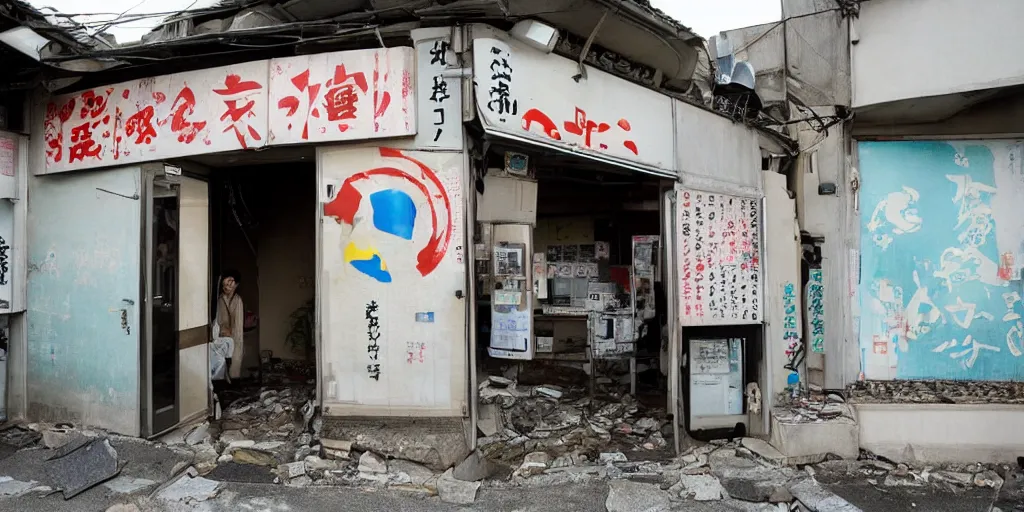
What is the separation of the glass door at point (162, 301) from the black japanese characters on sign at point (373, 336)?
2568mm

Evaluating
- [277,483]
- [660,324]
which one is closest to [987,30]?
[660,324]

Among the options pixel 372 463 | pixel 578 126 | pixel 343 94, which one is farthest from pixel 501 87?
pixel 372 463

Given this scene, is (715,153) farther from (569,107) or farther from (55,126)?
(55,126)

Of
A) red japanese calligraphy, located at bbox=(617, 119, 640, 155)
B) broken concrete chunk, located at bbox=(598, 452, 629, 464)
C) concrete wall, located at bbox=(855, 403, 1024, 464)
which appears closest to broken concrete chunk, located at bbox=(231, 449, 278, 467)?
broken concrete chunk, located at bbox=(598, 452, 629, 464)

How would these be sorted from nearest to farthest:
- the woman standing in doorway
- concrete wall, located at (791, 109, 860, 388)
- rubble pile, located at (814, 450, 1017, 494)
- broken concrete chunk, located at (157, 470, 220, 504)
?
1. broken concrete chunk, located at (157, 470, 220, 504)
2. rubble pile, located at (814, 450, 1017, 494)
3. concrete wall, located at (791, 109, 860, 388)
4. the woman standing in doorway

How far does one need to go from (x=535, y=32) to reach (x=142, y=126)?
14.7 feet

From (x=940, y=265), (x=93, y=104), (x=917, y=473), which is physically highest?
(x=93, y=104)

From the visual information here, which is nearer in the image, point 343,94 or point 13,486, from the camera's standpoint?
point 13,486

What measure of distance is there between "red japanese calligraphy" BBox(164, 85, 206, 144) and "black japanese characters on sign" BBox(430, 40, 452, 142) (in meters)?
2.60

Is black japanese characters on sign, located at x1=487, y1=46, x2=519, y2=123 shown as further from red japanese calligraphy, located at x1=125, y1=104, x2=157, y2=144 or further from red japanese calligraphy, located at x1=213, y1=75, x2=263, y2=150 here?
red japanese calligraphy, located at x1=125, y1=104, x2=157, y2=144

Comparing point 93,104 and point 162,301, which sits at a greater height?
point 93,104

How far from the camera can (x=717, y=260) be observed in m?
6.96

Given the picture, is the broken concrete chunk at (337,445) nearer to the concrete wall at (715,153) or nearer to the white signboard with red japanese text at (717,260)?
the white signboard with red japanese text at (717,260)

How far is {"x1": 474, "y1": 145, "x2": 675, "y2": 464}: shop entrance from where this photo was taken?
6.55m
